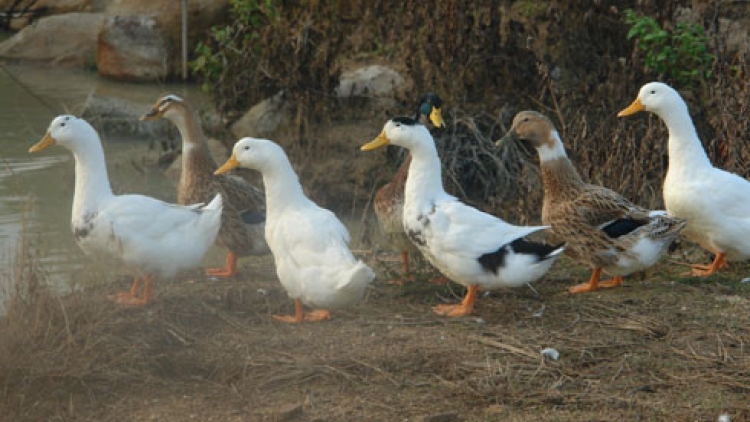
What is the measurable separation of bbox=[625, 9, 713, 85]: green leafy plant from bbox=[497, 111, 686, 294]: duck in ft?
9.20

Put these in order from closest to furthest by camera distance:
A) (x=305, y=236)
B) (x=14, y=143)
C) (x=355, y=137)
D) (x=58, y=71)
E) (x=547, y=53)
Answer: (x=305, y=236) < (x=547, y=53) < (x=355, y=137) < (x=14, y=143) < (x=58, y=71)

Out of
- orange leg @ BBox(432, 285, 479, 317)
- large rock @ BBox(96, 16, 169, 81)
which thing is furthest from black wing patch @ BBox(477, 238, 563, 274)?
large rock @ BBox(96, 16, 169, 81)

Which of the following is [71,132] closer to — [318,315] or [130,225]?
[130,225]

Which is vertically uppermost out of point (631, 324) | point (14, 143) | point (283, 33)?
point (283, 33)

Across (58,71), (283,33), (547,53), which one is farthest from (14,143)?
(547,53)

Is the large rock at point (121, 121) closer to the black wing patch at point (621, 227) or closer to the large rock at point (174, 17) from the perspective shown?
the large rock at point (174, 17)

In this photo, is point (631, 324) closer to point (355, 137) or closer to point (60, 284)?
point (60, 284)

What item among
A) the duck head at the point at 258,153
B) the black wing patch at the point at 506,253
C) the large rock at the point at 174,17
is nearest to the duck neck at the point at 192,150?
the duck head at the point at 258,153

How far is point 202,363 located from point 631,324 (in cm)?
205

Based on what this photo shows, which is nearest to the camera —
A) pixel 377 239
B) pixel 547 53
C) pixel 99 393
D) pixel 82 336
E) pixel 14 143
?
pixel 99 393

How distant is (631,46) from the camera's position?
31.4 ft

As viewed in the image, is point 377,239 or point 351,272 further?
point 377,239

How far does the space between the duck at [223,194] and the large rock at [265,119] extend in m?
2.98

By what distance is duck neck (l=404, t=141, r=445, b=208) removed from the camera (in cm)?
607
